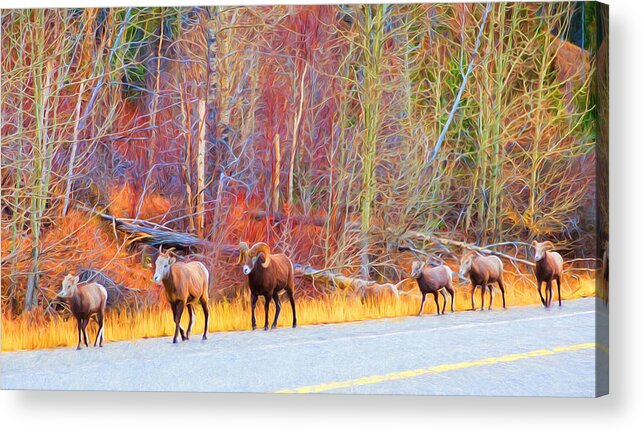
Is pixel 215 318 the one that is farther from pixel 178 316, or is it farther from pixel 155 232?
pixel 155 232

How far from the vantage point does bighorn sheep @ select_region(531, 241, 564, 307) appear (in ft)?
35.4

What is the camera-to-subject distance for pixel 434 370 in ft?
35.2

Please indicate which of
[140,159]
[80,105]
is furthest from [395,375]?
[80,105]

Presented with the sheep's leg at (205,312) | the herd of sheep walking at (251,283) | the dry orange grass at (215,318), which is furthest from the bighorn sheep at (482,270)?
the sheep's leg at (205,312)

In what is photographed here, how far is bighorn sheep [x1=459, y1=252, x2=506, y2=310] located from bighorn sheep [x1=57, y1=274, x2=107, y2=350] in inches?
125

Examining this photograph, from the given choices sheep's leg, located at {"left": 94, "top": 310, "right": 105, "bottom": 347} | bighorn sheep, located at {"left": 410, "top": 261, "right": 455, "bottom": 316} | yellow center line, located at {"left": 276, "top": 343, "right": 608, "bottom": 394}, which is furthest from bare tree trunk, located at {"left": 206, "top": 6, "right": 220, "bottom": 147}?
yellow center line, located at {"left": 276, "top": 343, "right": 608, "bottom": 394}

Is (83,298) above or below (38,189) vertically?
below

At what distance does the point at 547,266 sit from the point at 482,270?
55 cm

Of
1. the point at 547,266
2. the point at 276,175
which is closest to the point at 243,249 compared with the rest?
the point at 276,175

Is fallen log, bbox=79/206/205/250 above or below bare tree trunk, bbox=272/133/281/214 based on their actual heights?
below

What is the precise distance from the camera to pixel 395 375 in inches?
424

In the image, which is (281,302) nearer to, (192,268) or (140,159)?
(192,268)

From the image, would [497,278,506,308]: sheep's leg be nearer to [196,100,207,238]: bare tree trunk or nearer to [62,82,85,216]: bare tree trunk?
[196,100,207,238]: bare tree trunk

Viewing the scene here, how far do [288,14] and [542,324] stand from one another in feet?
11.4
